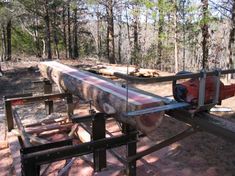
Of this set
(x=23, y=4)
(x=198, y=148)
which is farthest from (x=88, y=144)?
(x=23, y=4)

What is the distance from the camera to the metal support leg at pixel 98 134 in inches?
124

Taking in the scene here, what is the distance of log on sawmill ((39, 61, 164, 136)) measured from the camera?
2.96 m

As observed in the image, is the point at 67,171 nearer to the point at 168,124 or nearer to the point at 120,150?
the point at 120,150

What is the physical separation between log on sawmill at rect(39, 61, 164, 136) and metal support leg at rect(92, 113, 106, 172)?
204 millimetres

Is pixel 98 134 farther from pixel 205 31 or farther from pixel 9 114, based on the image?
pixel 205 31

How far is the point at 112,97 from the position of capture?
3.36 metres

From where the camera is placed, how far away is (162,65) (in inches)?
930

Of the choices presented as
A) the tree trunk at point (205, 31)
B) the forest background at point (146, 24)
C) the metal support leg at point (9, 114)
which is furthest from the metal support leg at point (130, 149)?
the tree trunk at point (205, 31)

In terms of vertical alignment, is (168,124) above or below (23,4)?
below

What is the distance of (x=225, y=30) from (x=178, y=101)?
62.6 feet

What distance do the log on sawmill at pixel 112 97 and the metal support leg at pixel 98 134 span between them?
8.0 inches

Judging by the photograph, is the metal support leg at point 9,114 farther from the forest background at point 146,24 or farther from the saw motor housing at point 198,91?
the forest background at point 146,24

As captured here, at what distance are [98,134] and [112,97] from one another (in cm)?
49

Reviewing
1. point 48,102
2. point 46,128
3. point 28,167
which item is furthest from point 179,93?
point 48,102
